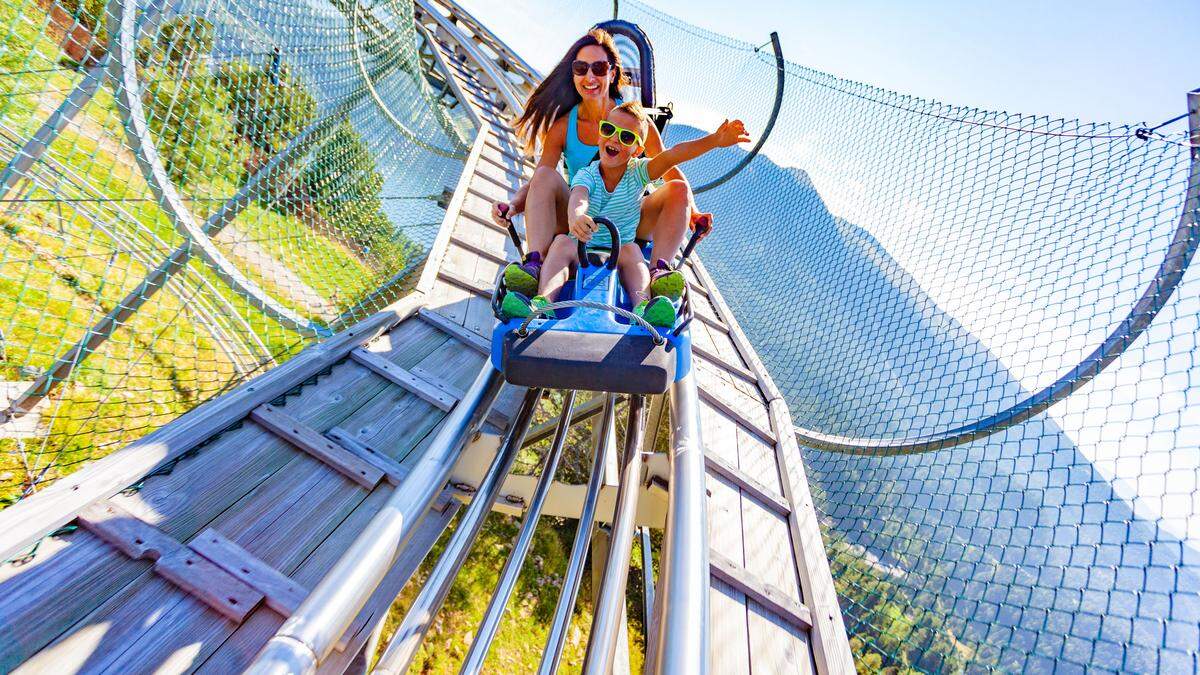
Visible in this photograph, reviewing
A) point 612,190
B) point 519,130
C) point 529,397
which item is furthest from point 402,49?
point 529,397

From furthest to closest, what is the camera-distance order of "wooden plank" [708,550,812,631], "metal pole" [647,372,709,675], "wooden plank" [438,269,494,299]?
"wooden plank" [438,269,494,299] < "wooden plank" [708,550,812,631] < "metal pole" [647,372,709,675]

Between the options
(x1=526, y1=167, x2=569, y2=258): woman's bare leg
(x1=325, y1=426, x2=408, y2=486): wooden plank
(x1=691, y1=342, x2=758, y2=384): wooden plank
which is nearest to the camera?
(x1=325, y1=426, x2=408, y2=486): wooden plank

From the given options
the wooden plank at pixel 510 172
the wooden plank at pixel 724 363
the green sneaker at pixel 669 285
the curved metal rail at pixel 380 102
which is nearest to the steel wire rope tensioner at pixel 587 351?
the green sneaker at pixel 669 285

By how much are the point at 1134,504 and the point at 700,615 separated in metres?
1.71

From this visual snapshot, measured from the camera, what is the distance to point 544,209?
165cm

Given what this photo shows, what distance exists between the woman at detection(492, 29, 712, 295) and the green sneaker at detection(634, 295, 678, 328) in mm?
350

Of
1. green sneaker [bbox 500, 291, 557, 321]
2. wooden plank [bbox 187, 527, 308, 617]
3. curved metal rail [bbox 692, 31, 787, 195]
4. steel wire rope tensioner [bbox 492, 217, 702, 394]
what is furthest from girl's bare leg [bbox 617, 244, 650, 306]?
curved metal rail [bbox 692, 31, 787, 195]

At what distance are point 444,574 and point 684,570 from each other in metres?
0.46

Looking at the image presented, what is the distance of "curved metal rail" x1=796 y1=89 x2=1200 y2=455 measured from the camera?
164 cm

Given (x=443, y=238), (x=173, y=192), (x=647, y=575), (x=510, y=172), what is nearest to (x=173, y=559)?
(x=173, y=192)


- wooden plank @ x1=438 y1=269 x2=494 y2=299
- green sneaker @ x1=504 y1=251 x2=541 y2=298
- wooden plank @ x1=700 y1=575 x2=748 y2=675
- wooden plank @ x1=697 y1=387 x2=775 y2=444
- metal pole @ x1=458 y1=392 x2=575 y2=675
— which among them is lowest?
wooden plank @ x1=700 y1=575 x2=748 y2=675

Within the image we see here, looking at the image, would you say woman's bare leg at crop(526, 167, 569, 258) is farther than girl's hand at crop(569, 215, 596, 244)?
Yes

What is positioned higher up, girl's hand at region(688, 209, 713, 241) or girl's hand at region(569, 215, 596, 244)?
girl's hand at region(688, 209, 713, 241)

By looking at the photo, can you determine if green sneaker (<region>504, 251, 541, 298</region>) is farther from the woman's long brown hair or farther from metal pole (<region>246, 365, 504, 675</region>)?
the woman's long brown hair
